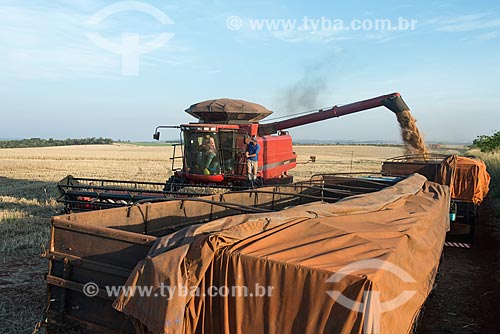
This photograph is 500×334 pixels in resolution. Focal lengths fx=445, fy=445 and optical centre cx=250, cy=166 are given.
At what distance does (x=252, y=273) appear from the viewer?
108 inches

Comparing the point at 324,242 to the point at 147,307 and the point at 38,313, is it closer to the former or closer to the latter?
the point at 147,307

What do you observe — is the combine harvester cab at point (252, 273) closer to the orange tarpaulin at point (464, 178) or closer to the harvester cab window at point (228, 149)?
the orange tarpaulin at point (464, 178)

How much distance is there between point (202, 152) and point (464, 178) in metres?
6.45

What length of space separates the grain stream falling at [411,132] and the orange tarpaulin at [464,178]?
4027 millimetres

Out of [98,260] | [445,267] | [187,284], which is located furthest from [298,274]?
[445,267]

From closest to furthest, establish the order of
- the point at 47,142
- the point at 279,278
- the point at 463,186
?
the point at 279,278, the point at 463,186, the point at 47,142

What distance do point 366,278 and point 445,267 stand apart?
629 cm

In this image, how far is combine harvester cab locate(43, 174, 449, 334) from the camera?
8.40ft

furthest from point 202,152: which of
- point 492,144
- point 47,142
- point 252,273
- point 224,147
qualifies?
point 47,142

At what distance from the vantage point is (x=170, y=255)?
2768mm

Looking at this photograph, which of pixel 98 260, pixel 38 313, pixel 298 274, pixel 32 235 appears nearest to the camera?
pixel 298 274

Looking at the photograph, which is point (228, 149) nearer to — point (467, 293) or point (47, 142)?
point (467, 293)

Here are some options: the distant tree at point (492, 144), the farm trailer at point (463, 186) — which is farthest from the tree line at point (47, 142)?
the farm trailer at point (463, 186)

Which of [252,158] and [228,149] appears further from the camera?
[228,149]
